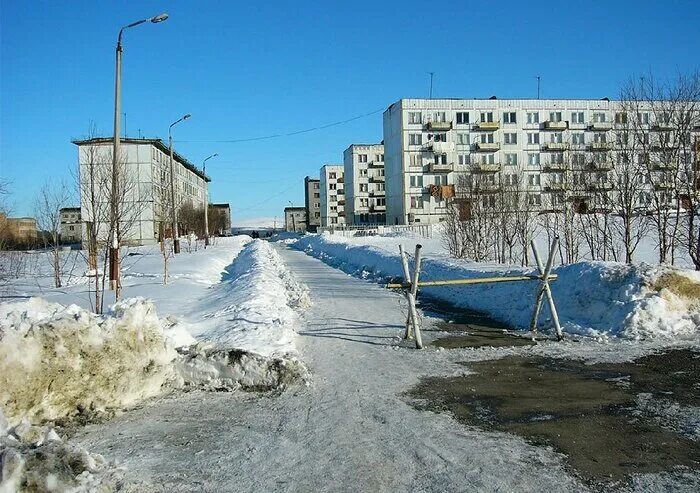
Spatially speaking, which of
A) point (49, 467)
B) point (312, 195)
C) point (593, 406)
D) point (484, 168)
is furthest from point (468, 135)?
point (312, 195)

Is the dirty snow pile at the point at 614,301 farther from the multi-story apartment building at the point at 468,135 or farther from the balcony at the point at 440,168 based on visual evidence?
the balcony at the point at 440,168

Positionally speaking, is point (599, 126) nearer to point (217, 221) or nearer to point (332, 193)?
point (217, 221)

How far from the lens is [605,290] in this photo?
1198 cm

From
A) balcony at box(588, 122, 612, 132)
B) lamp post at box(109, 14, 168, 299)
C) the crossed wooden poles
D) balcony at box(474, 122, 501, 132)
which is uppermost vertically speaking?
balcony at box(474, 122, 501, 132)

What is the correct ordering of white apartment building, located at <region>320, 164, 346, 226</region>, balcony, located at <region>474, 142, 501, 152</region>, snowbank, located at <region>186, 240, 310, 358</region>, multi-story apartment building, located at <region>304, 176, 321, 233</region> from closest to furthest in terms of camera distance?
snowbank, located at <region>186, 240, 310, 358</region>
balcony, located at <region>474, 142, 501, 152</region>
white apartment building, located at <region>320, 164, 346, 226</region>
multi-story apartment building, located at <region>304, 176, 321, 233</region>

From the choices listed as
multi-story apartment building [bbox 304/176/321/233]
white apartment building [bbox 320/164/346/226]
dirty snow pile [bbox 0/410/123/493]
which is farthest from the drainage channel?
multi-story apartment building [bbox 304/176/321/233]

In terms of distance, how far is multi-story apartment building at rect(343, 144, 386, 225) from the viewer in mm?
104688

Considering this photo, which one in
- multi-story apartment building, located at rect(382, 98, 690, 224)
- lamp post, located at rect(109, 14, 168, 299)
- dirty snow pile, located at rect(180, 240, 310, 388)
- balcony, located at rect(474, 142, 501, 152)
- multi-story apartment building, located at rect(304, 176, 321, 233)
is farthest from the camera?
multi-story apartment building, located at rect(304, 176, 321, 233)

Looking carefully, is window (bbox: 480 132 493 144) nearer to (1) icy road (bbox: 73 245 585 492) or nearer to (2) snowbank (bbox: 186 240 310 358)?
(2) snowbank (bbox: 186 240 310 358)

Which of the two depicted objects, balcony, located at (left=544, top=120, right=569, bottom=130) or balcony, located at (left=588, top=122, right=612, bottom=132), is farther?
balcony, located at (left=544, top=120, right=569, bottom=130)

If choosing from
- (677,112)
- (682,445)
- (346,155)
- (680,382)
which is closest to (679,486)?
(682,445)

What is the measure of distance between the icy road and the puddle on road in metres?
0.33

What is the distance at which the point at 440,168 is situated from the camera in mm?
78188

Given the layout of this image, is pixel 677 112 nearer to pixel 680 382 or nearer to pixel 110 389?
pixel 680 382
